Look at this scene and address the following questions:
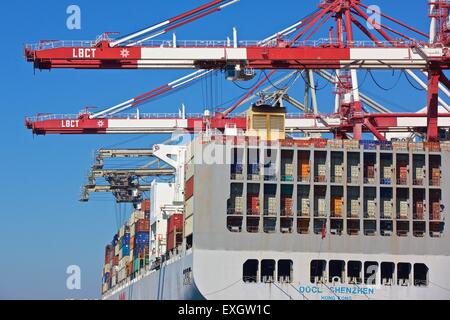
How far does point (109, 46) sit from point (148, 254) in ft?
52.4

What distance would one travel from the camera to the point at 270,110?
42.8m

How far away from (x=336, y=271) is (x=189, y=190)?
707 cm

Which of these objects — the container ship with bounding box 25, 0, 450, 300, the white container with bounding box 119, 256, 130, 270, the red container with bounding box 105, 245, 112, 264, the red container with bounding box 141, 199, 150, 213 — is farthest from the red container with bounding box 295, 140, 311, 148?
the red container with bounding box 105, 245, 112, 264

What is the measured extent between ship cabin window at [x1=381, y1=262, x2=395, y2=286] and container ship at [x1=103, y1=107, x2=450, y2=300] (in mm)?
40

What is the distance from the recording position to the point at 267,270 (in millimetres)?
38875

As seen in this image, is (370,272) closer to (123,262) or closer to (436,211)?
(436,211)

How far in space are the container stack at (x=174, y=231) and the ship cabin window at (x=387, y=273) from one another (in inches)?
358

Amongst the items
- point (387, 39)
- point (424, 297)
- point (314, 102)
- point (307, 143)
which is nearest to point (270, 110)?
point (307, 143)

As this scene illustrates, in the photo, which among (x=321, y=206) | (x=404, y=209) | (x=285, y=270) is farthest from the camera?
(x=404, y=209)

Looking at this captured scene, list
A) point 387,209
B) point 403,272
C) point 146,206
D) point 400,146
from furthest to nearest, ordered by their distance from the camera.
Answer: point 146,206 → point 400,146 → point 387,209 → point 403,272

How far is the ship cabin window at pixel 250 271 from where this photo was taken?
38.5 metres

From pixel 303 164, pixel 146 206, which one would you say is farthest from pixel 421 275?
pixel 146 206

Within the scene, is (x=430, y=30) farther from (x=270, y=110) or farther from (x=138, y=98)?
(x=138, y=98)

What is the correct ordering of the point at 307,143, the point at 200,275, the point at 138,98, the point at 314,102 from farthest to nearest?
the point at 314,102
the point at 138,98
the point at 307,143
the point at 200,275
